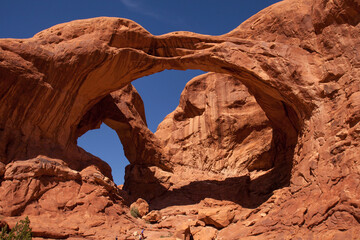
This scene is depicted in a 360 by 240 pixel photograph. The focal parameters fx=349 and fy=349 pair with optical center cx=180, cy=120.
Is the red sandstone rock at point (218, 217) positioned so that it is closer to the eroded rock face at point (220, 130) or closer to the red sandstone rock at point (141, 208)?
the red sandstone rock at point (141, 208)

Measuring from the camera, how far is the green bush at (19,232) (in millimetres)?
10973

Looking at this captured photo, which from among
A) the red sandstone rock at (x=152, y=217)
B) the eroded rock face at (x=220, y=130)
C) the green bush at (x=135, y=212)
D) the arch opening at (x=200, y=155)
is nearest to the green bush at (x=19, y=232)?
the green bush at (x=135, y=212)

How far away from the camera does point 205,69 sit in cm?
1866

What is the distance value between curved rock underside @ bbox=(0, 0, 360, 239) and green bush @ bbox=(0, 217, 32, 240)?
29.4 inches

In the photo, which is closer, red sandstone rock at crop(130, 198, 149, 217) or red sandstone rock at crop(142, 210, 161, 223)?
red sandstone rock at crop(142, 210, 161, 223)

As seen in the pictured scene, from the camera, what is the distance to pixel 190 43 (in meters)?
18.3

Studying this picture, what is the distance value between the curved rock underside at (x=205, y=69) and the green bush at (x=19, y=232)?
2.45 feet

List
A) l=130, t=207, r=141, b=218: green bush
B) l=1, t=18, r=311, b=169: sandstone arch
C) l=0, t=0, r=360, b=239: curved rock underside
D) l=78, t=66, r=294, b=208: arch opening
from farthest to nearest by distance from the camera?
1. l=78, t=66, r=294, b=208: arch opening
2. l=130, t=207, r=141, b=218: green bush
3. l=1, t=18, r=311, b=169: sandstone arch
4. l=0, t=0, r=360, b=239: curved rock underside

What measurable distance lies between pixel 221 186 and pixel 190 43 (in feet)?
30.0

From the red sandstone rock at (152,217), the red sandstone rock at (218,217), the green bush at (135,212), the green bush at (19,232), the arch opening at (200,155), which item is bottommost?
the green bush at (19,232)

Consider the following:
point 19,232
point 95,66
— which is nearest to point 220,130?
point 95,66

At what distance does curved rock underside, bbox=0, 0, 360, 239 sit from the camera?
13.2m

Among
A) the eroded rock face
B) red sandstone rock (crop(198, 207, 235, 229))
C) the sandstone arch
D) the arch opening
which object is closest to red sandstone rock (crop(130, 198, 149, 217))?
A: the arch opening

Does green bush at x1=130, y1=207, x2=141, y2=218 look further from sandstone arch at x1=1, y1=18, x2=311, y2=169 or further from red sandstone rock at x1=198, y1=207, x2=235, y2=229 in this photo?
sandstone arch at x1=1, y1=18, x2=311, y2=169
